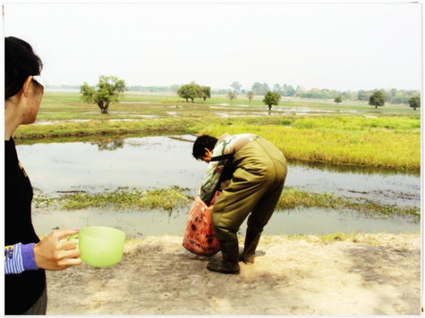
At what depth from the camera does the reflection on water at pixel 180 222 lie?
5.91 m

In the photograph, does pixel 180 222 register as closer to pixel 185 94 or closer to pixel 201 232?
pixel 201 232

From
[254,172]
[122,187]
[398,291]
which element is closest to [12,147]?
[254,172]

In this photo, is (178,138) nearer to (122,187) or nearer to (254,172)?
(122,187)

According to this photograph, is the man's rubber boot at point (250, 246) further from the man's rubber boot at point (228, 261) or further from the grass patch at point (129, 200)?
the grass patch at point (129, 200)

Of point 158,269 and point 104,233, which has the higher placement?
point 104,233

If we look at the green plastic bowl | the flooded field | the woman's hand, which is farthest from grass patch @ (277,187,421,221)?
the woman's hand

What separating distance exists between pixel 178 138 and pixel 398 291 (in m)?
14.3

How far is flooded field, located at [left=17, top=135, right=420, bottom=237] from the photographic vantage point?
6199 millimetres

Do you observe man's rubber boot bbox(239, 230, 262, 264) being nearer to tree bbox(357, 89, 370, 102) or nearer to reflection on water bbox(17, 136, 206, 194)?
reflection on water bbox(17, 136, 206, 194)

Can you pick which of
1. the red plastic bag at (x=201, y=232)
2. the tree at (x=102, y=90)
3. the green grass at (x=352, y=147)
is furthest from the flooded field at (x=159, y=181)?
the tree at (x=102, y=90)

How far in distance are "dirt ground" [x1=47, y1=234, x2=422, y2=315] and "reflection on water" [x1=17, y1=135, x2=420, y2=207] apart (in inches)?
186

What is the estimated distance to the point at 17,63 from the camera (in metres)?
1.03

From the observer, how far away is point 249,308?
2.66 meters

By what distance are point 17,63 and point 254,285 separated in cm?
245
